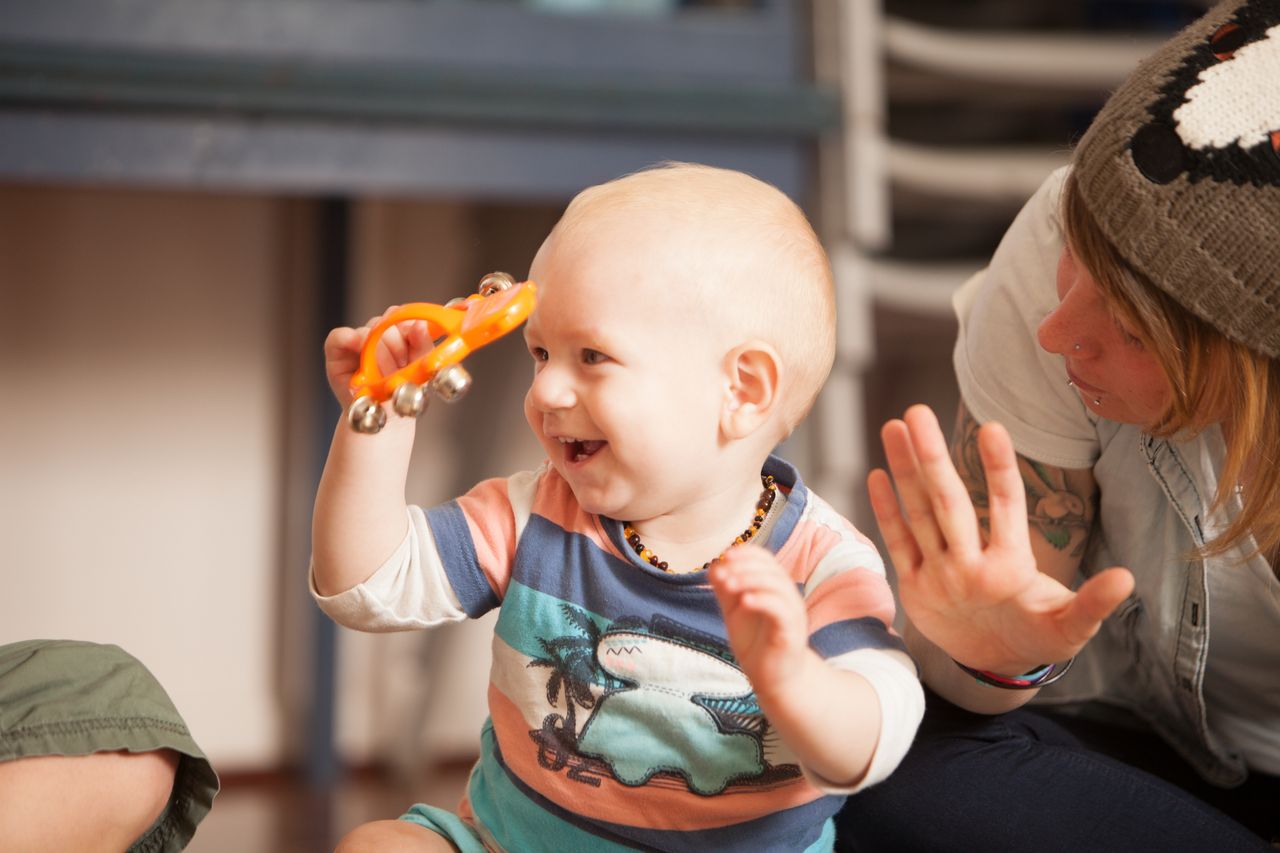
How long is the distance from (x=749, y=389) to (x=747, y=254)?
71 millimetres

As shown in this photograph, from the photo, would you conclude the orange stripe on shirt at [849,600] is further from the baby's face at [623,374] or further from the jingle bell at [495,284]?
the jingle bell at [495,284]

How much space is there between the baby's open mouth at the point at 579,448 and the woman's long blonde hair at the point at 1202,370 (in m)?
0.29

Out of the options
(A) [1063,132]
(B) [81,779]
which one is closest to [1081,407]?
(B) [81,779]

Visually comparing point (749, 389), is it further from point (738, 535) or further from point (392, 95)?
point (392, 95)

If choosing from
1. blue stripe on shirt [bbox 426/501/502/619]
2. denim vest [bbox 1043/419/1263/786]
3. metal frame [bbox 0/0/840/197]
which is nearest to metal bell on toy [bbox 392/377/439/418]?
blue stripe on shirt [bbox 426/501/502/619]

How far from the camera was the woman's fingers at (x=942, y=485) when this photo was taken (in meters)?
0.64

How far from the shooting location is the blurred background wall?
4.12 ft

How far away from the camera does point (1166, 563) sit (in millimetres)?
896

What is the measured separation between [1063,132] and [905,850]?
1.20m

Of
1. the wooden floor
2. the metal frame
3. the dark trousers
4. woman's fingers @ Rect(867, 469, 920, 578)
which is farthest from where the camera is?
the wooden floor

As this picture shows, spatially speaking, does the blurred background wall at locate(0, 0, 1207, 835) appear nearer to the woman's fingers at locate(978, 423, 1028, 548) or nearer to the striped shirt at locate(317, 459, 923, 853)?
the striped shirt at locate(317, 459, 923, 853)

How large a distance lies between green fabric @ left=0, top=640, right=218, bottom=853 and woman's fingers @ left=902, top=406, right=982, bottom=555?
426 mm

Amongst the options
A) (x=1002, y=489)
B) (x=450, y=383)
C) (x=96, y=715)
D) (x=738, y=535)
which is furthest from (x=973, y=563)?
(x=96, y=715)

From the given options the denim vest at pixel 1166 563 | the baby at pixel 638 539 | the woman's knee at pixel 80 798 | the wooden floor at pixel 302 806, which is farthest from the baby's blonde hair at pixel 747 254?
the wooden floor at pixel 302 806
